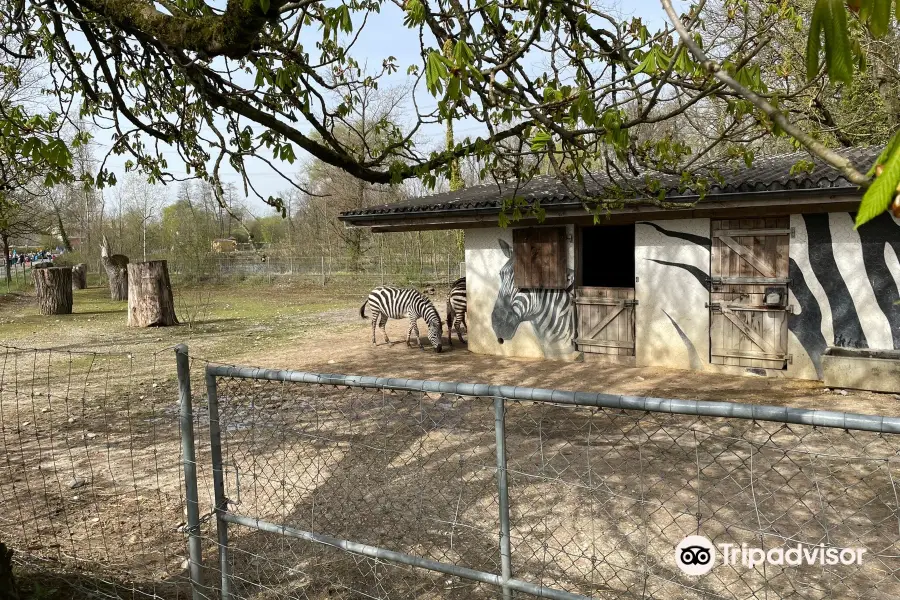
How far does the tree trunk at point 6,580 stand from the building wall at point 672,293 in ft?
29.9

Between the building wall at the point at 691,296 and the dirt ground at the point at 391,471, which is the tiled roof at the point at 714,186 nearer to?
the building wall at the point at 691,296

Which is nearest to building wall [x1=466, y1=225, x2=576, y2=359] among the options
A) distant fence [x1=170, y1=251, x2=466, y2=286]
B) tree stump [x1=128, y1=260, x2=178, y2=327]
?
tree stump [x1=128, y1=260, x2=178, y2=327]

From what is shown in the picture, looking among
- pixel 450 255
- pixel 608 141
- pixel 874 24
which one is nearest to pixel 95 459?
pixel 608 141

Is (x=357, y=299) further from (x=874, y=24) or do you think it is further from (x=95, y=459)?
(x=874, y=24)

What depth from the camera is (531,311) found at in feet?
37.6

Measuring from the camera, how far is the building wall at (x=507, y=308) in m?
11.2

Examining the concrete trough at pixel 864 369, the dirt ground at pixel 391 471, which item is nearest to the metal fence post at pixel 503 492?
the dirt ground at pixel 391 471

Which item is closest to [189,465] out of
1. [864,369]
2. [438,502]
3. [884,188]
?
[438,502]

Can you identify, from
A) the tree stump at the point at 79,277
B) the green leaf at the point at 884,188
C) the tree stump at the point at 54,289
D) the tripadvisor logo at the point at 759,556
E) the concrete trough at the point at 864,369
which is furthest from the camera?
the tree stump at the point at 79,277

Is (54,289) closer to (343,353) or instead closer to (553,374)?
(343,353)

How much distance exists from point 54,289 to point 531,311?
14.7 meters

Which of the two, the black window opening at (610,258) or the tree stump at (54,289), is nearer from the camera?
the black window opening at (610,258)

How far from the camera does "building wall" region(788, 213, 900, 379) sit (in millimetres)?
8570

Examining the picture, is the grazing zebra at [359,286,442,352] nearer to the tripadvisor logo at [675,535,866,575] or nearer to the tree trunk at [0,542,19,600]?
the tripadvisor logo at [675,535,866,575]
